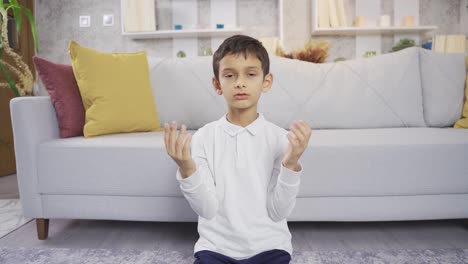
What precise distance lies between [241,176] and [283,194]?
4.5 inches

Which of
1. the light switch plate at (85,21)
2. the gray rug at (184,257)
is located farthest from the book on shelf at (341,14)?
the gray rug at (184,257)

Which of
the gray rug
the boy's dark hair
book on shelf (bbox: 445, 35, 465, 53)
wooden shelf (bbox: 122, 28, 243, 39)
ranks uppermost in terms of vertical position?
wooden shelf (bbox: 122, 28, 243, 39)

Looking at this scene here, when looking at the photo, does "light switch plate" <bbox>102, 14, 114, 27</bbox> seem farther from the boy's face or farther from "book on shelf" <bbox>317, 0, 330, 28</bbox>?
the boy's face

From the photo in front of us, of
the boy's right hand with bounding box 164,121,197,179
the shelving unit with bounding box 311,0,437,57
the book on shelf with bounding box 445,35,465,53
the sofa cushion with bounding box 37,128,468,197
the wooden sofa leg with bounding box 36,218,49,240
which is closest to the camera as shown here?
the boy's right hand with bounding box 164,121,197,179

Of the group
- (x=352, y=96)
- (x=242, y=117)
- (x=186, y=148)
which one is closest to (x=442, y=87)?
(x=352, y=96)

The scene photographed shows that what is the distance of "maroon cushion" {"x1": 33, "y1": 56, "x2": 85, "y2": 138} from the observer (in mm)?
1588

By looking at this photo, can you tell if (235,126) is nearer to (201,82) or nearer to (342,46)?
(201,82)

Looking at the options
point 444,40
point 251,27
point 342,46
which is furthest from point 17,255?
point 444,40

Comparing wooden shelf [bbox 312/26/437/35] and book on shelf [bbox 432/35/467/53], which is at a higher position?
wooden shelf [bbox 312/26/437/35]

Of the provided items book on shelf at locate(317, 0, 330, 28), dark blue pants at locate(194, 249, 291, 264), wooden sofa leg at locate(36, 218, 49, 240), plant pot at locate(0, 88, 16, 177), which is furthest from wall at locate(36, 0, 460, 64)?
dark blue pants at locate(194, 249, 291, 264)

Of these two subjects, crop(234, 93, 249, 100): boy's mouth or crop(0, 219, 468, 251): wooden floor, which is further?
crop(0, 219, 468, 251): wooden floor

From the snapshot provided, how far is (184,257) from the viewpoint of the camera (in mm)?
1277

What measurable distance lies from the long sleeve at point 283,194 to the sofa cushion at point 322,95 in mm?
1062

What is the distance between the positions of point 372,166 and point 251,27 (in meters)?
2.77
